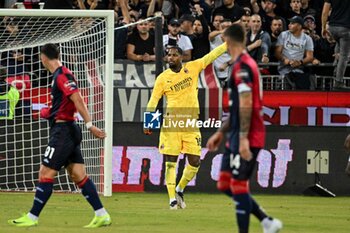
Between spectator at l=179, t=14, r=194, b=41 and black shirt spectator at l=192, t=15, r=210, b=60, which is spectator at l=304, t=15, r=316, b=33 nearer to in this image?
black shirt spectator at l=192, t=15, r=210, b=60

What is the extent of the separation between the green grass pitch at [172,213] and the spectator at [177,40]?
2620 mm

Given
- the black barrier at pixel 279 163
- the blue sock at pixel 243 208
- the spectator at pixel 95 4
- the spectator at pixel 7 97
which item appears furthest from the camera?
the spectator at pixel 95 4

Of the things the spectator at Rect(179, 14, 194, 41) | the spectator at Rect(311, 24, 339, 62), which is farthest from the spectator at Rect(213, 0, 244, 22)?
the spectator at Rect(311, 24, 339, 62)

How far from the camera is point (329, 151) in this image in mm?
20844

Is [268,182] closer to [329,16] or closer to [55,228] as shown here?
[329,16]

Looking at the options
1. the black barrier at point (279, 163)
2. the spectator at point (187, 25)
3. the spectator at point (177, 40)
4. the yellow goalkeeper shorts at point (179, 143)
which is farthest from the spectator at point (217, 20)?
the yellow goalkeeper shorts at point (179, 143)

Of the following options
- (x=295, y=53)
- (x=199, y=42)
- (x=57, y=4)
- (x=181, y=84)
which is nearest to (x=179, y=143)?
(x=181, y=84)

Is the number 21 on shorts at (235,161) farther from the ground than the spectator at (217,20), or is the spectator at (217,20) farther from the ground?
the spectator at (217,20)

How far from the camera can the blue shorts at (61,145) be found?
13.4m

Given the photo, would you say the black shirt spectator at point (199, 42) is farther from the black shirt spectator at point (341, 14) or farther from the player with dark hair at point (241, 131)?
the player with dark hair at point (241, 131)

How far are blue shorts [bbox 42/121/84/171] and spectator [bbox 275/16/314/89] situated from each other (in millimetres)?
8161

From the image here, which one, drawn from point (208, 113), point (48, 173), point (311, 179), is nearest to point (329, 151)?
point (311, 179)

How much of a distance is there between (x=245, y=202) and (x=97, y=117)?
882cm

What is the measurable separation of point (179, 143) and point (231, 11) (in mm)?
5407
